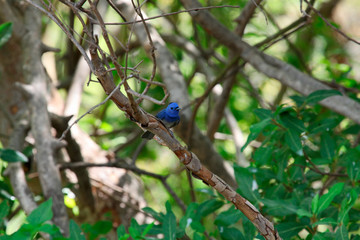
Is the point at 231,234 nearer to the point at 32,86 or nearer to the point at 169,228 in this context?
the point at 169,228

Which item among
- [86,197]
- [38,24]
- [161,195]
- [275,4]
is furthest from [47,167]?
[275,4]

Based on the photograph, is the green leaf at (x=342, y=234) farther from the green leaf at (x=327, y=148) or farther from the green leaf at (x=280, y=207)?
the green leaf at (x=327, y=148)

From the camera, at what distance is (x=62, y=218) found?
10.00 feet

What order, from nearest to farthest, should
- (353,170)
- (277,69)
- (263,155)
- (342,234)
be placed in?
(342,234)
(353,170)
(263,155)
(277,69)

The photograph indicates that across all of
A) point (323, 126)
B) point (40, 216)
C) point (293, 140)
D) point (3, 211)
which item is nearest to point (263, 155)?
point (293, 140)

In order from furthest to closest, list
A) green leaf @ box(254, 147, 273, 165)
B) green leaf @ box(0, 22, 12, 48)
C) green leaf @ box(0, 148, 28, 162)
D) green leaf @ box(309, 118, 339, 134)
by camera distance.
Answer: green leaf @ box(0, 22, 12, 48) < green leaf @ box(0, 148, 28, 162) < green leaf @ box(309, 118, 339, 134) < green leaf @ box(254, 147, 273, 165)

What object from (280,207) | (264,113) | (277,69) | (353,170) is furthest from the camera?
(277,69)

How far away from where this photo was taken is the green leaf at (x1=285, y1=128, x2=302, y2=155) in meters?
2.58

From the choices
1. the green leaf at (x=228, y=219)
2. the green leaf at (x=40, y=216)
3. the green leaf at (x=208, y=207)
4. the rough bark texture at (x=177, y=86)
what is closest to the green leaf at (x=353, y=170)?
the green leaf at (x=228, y=219)

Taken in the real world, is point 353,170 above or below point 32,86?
below

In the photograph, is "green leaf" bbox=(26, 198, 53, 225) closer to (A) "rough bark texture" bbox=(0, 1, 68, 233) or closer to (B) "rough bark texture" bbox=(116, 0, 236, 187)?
(A) "rough bark texture" bbox=(0, 1, 68, 233)

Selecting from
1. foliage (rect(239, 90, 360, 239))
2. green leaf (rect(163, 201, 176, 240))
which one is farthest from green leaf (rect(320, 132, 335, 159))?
green leaf (rect(163, 201, 176, 240))

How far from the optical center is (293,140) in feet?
8.50

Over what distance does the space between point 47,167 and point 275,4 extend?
4208 millimetres
